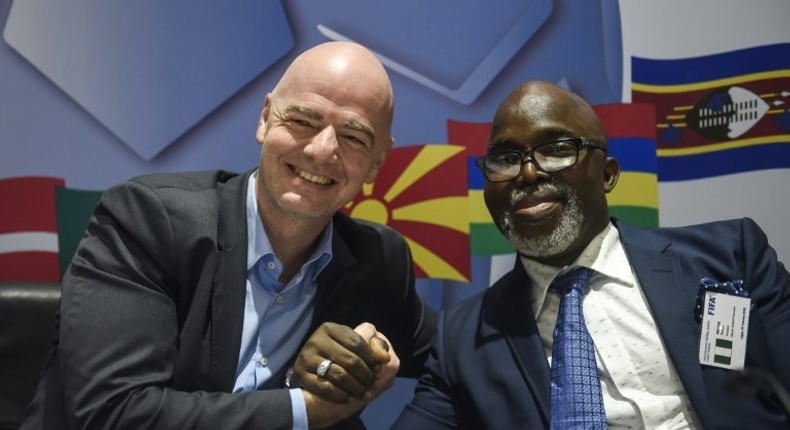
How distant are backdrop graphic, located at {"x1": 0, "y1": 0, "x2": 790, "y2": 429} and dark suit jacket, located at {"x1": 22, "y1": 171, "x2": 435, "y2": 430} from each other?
62cm

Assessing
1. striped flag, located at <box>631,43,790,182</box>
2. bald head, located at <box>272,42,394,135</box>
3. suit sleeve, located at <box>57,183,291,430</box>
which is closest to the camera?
suit sleeve, located at <box>57,183,291,430</box>

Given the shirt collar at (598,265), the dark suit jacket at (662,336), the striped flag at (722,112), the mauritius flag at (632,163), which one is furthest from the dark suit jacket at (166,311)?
the striped flag at (722,112)

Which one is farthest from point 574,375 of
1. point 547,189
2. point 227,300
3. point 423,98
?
point 423,98

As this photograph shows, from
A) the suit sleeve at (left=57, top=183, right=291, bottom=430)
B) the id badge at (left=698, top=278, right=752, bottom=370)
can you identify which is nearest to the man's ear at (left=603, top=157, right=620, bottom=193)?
the id badge at (left=698, top=278, right=752, bottom=370)

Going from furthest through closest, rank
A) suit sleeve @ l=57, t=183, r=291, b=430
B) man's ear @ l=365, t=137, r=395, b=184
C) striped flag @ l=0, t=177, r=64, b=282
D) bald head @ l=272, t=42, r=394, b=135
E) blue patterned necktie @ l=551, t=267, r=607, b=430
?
striped flag @ l=0, t=177, r=64, b=282 < man's ear @ l=365, t=137, r=395, b=184 < bald head @ l=272, t=42, r=394, b=135 < blue patterned necktie @ l=551, t=267, r=607, b=430 < suit sleeve @ l=57, t=183, r=291, b=430

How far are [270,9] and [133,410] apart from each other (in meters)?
1.47

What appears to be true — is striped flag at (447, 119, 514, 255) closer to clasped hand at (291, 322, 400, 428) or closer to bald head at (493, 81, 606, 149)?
bald head at (493, 81, 606, 149)

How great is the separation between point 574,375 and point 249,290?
800 millimetres

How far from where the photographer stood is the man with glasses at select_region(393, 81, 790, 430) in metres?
1.78

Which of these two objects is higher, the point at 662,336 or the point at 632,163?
the point at 632,163

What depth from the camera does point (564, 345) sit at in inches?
71.4

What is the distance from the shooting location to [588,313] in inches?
74.2

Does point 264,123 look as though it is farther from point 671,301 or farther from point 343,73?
point 671,301

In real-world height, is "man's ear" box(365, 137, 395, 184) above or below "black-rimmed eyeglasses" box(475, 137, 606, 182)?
below
